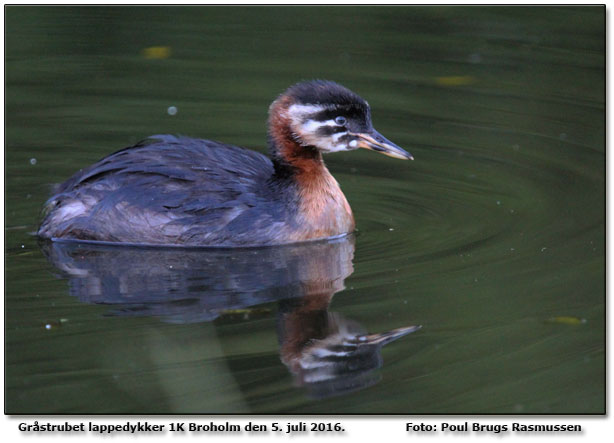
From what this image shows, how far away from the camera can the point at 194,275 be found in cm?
788

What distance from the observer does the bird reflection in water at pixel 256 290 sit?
21.8 feet

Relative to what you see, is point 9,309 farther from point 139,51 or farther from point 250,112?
point 139,51

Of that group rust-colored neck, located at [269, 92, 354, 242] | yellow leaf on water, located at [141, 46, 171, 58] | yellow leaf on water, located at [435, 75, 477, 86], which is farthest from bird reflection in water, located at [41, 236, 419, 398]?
yellow leaf on water, located at [141, 46, 171, 58]

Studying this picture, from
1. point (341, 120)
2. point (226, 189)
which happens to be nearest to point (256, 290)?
point (226, 189)

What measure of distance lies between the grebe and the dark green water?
0.26 metres

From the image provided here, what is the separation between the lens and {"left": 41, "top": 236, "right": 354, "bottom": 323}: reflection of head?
7.30 m

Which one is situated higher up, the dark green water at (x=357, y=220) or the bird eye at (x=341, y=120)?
the bird eye at (x=341, y=120)

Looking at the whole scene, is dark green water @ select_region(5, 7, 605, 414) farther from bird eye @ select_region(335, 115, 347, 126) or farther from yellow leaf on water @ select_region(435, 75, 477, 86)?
bird eye @ select_region(335, 115, 347, 126)

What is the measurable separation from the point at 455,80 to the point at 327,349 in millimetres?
6217

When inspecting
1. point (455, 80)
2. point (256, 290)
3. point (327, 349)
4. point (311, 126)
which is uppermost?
point (311, 126)

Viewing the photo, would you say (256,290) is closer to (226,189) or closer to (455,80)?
(226,189)

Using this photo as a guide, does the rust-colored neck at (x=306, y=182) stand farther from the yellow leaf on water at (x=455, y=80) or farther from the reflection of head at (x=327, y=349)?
the yellow leaf on water at (x=455, y=80)

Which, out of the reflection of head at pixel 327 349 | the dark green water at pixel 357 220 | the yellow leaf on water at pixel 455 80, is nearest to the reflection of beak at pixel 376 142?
the dark green water at pixel 357 220
